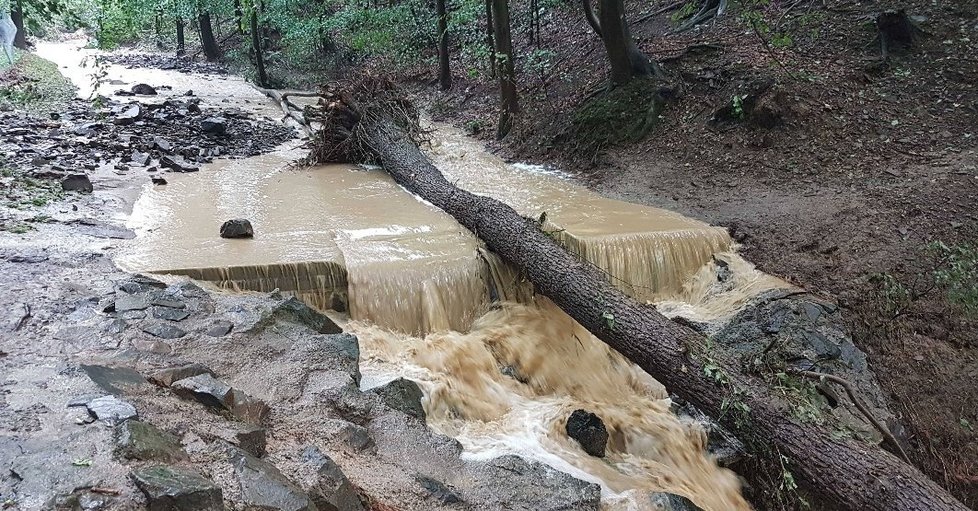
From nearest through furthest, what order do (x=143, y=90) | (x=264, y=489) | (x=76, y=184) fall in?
(x=264, y=489), (x=76, y=184), (x=143, y=90)

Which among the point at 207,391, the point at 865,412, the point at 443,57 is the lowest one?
the point at 865,412

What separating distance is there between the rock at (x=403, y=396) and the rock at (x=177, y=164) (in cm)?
689

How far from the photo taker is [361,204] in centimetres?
889

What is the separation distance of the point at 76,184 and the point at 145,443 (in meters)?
6.63

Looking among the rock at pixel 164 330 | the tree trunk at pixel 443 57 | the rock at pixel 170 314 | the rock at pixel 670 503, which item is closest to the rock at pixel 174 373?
the rock at pixel 164 330

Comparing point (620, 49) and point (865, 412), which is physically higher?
point (620, 49)

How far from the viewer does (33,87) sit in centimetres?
1480

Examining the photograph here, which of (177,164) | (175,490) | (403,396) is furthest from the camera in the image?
(177,164)

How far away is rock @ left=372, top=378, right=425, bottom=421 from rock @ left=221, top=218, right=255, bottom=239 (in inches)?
124

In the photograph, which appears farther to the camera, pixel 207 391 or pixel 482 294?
pixel 482 294

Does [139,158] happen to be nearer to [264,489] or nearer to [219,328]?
[219,328]

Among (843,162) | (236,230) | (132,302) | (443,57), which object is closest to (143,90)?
(443,57)

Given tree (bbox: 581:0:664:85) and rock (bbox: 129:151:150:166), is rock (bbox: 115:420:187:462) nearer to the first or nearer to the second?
rock (bbox: 129:151:150:166)

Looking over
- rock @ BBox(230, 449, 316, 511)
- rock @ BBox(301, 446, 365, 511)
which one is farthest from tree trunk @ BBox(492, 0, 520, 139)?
rock @ BBox(230, 449, 316, 511)
